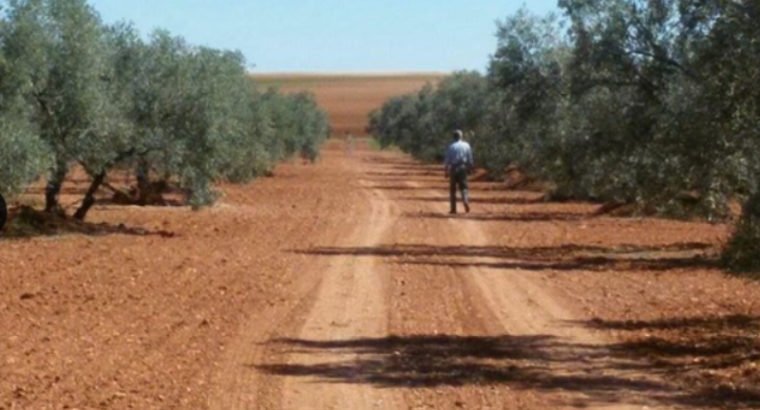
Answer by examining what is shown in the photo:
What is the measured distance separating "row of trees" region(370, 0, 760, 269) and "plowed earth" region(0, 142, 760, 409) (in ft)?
4.24

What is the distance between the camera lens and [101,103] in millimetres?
31953

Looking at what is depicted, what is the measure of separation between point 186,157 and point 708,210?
49.7 ft

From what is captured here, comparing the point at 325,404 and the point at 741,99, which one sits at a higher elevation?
the point at 741,99

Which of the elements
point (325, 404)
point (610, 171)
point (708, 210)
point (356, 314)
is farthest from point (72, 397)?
point (610, 171)

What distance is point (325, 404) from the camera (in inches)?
477

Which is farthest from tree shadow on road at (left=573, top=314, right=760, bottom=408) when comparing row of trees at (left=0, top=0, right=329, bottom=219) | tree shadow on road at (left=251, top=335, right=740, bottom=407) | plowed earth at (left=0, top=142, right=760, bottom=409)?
row of trees at (left=0, top=0, right=329, bottom=219)

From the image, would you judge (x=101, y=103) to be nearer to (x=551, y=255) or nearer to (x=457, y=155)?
(x=457, y=155)

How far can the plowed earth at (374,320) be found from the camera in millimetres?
12797

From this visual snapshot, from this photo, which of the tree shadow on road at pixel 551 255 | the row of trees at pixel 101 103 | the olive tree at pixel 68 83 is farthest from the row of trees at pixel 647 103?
the olive tree at pixel 68 83

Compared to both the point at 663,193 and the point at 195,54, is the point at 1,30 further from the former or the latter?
the point at 663,193

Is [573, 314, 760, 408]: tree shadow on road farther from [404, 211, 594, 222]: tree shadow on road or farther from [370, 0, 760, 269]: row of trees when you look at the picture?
[404, 211, 594, 222]: tree shadow on road

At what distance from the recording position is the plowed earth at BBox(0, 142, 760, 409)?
12797 millimetres

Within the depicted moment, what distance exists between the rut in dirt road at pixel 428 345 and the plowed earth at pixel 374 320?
34mm

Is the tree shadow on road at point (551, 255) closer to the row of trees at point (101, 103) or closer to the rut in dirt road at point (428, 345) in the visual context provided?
the rut in dirt road at point (428, 345)
